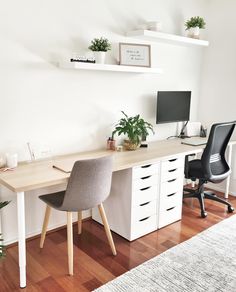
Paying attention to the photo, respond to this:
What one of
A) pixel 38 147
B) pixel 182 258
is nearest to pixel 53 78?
pixel 38 147

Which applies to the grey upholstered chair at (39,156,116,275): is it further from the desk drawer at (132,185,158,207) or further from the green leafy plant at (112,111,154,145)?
the green leafy plant at (112,111,154,145)

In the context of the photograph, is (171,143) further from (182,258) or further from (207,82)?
(182,258)

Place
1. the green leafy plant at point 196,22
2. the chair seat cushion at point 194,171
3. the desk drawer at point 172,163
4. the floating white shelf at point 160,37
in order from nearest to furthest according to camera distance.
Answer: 1. the desk drawer at point 172,163
2. the floating white shelf at point 160,37
3. the chair seat cushion at point 194,171
4. the green leafy plant at point 196,22

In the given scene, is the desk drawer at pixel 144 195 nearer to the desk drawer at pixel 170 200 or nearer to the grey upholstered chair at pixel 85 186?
the desk drawer at pixel 170 200

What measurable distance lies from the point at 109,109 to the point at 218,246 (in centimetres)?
165

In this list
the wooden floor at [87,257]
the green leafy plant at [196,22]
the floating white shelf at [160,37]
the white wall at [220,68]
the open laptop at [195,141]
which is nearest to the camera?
the wooden floor at [87,257]

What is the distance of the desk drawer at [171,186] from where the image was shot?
9.74ft

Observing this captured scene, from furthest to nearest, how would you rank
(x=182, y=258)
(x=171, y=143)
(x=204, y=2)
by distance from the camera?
(x=204, y=2)
(x=171, y=143)
(x=182, y=258)

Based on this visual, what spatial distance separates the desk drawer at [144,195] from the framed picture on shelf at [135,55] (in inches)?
49.4

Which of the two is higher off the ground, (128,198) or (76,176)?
(76,176)

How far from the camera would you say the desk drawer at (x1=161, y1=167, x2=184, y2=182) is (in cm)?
294

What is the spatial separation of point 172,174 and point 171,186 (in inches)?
4.8

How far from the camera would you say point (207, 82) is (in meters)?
4.05

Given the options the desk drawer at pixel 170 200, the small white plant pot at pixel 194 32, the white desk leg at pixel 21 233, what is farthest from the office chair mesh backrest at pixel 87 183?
the small white plant pot at pixel 194 32
